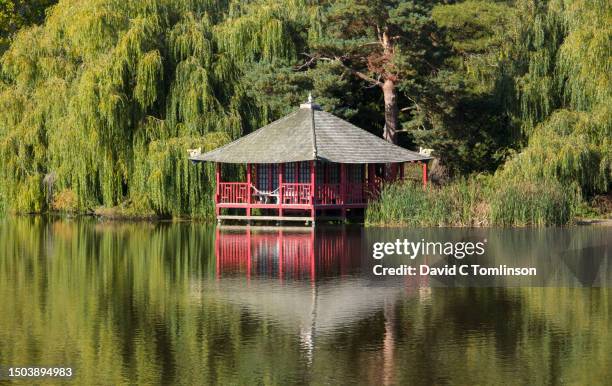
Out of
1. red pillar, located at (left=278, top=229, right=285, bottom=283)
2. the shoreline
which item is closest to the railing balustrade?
the shoreline

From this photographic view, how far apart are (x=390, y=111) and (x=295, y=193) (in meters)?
7.38

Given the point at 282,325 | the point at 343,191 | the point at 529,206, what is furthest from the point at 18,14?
the point at 282,325

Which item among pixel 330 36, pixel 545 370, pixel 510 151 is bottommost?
pixel 545 370

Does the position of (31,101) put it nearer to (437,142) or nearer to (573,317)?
(437,142)

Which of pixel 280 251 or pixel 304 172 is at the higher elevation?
pixel 304 172

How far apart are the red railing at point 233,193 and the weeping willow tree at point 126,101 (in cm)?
69

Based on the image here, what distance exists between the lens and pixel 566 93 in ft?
127

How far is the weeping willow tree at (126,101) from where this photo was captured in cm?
3691

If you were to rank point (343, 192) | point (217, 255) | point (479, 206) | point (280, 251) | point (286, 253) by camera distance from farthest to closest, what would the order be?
1. point (343, 192)
2. point (479, 206)
3. point (280, 251)
4. point (286, 253)
5. point (217, 255)

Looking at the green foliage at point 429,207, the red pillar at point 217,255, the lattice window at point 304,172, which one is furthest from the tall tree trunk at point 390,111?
the red pillar at point 217,255

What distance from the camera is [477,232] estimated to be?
30.9m

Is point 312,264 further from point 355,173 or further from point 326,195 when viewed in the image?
point 355,173

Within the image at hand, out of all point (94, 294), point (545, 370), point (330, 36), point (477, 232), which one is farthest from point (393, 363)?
point (330, 36)

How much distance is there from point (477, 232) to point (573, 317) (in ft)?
47.0
